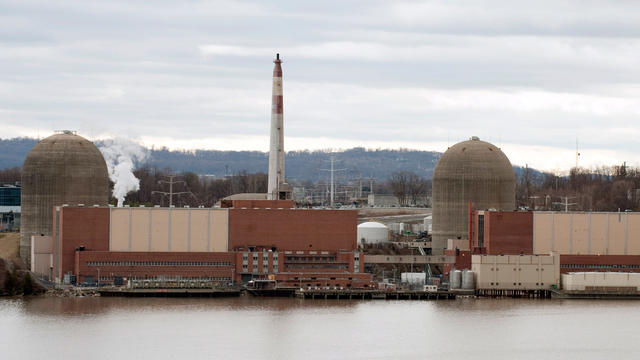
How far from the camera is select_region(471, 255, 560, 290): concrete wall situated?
85500 mm

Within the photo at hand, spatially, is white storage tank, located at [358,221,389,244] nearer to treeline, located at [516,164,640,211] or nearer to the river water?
the river water

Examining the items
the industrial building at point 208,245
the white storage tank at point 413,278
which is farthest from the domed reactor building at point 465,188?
the industrial building at point 208,245

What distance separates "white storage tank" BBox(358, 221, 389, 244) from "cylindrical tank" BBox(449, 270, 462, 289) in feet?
61.1

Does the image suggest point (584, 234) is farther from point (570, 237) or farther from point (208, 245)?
point (208, 245)

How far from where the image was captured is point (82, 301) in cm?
7800

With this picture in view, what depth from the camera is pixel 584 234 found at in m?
88.8

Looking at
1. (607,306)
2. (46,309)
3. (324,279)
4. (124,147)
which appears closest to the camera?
(46,309)

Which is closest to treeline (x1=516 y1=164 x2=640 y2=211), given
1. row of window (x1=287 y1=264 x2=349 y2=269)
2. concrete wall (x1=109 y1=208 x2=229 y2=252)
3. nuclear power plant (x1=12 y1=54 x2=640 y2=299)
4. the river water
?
nuclear power plant (x1=12 y1=54 x2=640 y2=299)

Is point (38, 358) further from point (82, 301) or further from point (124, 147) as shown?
point (124, 147)

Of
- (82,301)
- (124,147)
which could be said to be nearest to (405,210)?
(124,147)

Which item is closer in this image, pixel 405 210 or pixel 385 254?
pixel 385 254

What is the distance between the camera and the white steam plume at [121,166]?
109m

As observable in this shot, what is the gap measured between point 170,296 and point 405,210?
66.8 metres

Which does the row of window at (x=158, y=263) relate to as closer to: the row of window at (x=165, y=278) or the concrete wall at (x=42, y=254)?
the row of window at (x=165, y=278)
